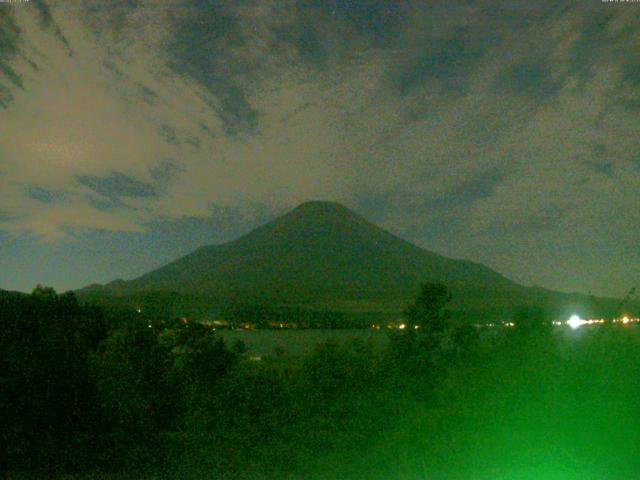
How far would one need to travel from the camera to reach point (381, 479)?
6703 mm

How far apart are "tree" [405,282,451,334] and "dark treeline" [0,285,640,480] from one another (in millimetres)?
962

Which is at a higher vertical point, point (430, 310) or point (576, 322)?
point (430, 310)

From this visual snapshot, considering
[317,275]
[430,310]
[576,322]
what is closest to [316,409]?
[576,322]

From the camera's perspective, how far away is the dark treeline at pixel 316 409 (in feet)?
24.0

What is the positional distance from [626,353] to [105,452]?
6.32m

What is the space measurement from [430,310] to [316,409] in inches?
154

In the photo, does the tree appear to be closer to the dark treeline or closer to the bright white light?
the dark treeline

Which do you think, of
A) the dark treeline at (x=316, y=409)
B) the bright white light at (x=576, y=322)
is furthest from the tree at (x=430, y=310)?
the bright white light at (x=576, y=322)

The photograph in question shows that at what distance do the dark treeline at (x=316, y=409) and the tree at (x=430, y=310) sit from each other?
96 centimetres

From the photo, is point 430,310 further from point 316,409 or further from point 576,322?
point 316,409

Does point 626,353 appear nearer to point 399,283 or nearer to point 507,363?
point 507,363

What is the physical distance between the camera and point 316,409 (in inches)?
349

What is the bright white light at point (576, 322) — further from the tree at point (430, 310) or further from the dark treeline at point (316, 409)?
the tree at point (430, 310)

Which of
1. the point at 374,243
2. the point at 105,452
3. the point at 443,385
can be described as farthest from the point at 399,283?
the point at 105,452
